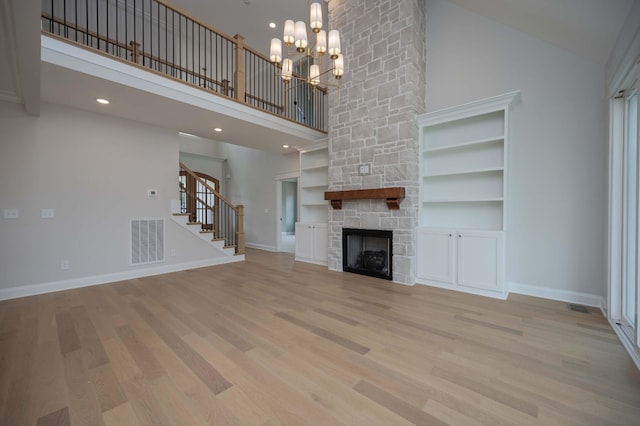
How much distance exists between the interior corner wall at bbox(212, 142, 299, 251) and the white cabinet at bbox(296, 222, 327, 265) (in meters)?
1.76

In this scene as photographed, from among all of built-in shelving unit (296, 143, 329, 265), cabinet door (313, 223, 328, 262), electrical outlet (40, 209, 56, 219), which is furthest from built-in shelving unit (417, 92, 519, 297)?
electrical outlet (40, 209, 56, 219)

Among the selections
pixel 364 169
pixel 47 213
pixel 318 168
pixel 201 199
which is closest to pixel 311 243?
pixel 318 168

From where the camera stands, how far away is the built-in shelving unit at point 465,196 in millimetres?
3568

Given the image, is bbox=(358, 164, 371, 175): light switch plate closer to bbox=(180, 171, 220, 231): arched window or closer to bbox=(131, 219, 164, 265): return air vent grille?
bbox=(180, 171, 220, 231): arched window

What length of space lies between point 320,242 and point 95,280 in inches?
153

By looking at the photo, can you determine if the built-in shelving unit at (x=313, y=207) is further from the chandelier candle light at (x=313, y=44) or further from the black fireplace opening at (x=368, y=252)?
the chandelier candle light at (x=313, y=44)

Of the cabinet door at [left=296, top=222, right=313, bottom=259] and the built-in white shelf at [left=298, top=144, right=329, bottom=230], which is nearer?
the cabinet door at [left=296, top=222, right=313, bottom=259]

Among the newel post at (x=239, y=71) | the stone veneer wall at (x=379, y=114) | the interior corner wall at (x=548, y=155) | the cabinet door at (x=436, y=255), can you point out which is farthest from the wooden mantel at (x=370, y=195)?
the newel post at (x=239, y=71)

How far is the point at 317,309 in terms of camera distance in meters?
3.12

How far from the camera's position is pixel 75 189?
13.4 feet

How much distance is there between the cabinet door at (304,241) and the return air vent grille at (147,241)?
269 cm

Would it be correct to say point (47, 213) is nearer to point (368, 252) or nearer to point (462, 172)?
point (368, 252)

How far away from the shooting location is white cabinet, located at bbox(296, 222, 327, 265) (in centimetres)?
566

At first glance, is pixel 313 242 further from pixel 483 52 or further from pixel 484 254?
pixel 483 52
